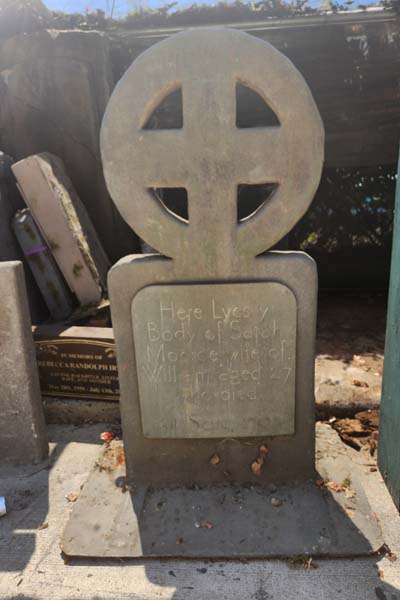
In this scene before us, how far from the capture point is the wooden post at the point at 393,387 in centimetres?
230

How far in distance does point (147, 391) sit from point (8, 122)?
3.49 m

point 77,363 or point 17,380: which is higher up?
point 17,380

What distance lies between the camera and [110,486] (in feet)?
8.14

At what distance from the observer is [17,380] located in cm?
262

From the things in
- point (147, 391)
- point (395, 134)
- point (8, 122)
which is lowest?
point (147, 391)

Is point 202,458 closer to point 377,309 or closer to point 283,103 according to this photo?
point 283,103

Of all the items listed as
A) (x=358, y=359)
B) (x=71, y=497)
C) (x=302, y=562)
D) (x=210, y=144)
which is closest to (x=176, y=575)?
(x=302, y=562)

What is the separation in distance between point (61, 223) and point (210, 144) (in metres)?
2.19

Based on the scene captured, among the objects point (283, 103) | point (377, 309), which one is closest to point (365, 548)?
point (283, 103)

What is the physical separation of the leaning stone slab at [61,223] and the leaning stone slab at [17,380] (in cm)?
140

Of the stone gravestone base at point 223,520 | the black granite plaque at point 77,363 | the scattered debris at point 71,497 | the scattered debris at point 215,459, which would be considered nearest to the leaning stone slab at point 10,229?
the black granite plaque at point 77,363

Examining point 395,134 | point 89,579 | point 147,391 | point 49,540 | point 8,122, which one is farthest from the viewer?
point 395,134

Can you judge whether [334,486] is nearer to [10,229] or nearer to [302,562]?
[302,562]

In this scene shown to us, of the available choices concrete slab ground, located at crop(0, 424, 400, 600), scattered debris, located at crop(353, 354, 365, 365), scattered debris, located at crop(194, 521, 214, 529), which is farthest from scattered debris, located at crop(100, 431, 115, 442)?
scattered debris, located at crop(353, 354, 365, 365)
